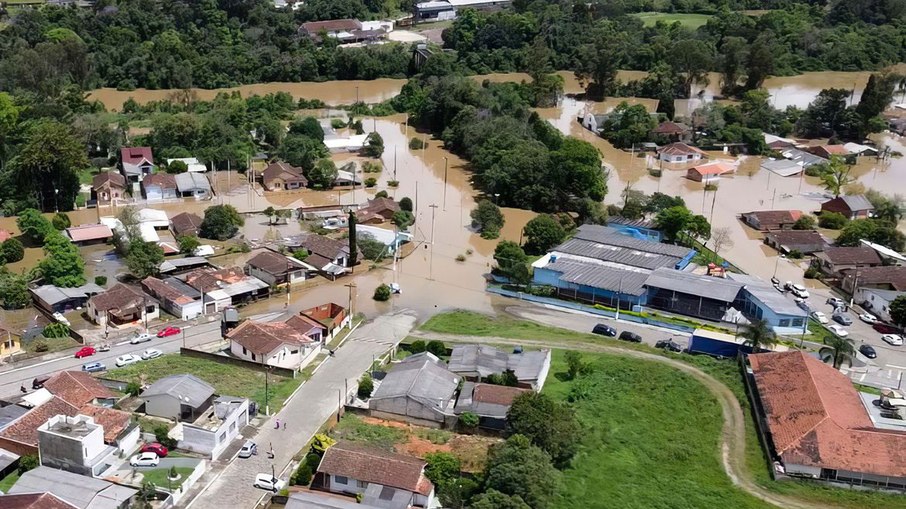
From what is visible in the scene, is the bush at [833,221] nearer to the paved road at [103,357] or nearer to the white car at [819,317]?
the white car at [819,317]

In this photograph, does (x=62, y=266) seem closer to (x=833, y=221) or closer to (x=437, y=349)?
(x=437, y=349)

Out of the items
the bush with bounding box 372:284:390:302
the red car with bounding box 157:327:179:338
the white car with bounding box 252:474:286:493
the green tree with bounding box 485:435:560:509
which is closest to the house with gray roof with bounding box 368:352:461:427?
the green tree with bounding box 485:435:560:509

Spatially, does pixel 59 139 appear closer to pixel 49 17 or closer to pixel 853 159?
pixel 49 17

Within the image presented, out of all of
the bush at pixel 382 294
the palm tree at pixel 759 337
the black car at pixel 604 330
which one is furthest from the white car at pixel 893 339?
the bush at pixel 382 294

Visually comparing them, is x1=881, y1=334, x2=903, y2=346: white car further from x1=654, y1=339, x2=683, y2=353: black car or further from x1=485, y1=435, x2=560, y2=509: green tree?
x1=485, y1=435, x2=560, y2=509: green tree

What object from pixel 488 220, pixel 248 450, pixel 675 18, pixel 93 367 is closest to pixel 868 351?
pixel 488 220
